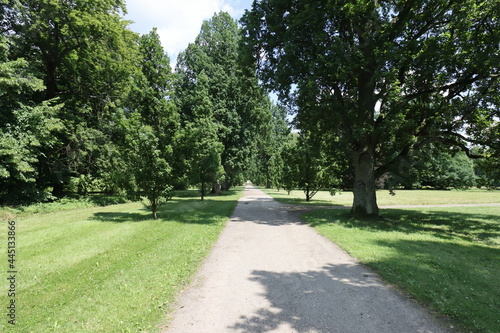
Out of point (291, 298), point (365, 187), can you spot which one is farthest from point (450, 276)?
point (365, 187)

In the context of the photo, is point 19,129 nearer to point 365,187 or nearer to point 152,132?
point 152,132

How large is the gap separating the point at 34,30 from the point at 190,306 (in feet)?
73.9

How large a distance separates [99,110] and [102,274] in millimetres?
22373

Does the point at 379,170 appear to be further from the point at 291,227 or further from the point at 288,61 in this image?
the point at 288,61

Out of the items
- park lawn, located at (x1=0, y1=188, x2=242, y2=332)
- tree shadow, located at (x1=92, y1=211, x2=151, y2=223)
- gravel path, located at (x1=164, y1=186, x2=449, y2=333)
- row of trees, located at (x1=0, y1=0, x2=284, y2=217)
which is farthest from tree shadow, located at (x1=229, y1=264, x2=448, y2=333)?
tree shadow, located at (x1=92, y1=211, x2=151, y2=223)

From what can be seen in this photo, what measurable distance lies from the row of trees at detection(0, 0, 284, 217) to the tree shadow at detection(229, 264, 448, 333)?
886 cm

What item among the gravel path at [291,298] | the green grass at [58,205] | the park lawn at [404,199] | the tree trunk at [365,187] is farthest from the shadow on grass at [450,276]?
the green grass at [58,205]

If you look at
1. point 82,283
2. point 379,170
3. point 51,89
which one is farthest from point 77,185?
point 379,170

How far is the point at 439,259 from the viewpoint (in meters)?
6.16

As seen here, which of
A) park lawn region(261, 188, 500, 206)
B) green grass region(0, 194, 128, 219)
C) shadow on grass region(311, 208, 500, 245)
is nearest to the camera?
shadow on grass region(311, 208, 500, 245)

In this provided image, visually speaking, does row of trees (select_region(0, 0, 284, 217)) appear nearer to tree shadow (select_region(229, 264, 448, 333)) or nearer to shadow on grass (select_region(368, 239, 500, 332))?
tree shadow (select_region(229, 264, 448, 333))

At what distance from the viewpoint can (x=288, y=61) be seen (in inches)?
498

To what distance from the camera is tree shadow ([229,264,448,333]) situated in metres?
3.34

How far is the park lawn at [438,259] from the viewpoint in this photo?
3.86 metres
